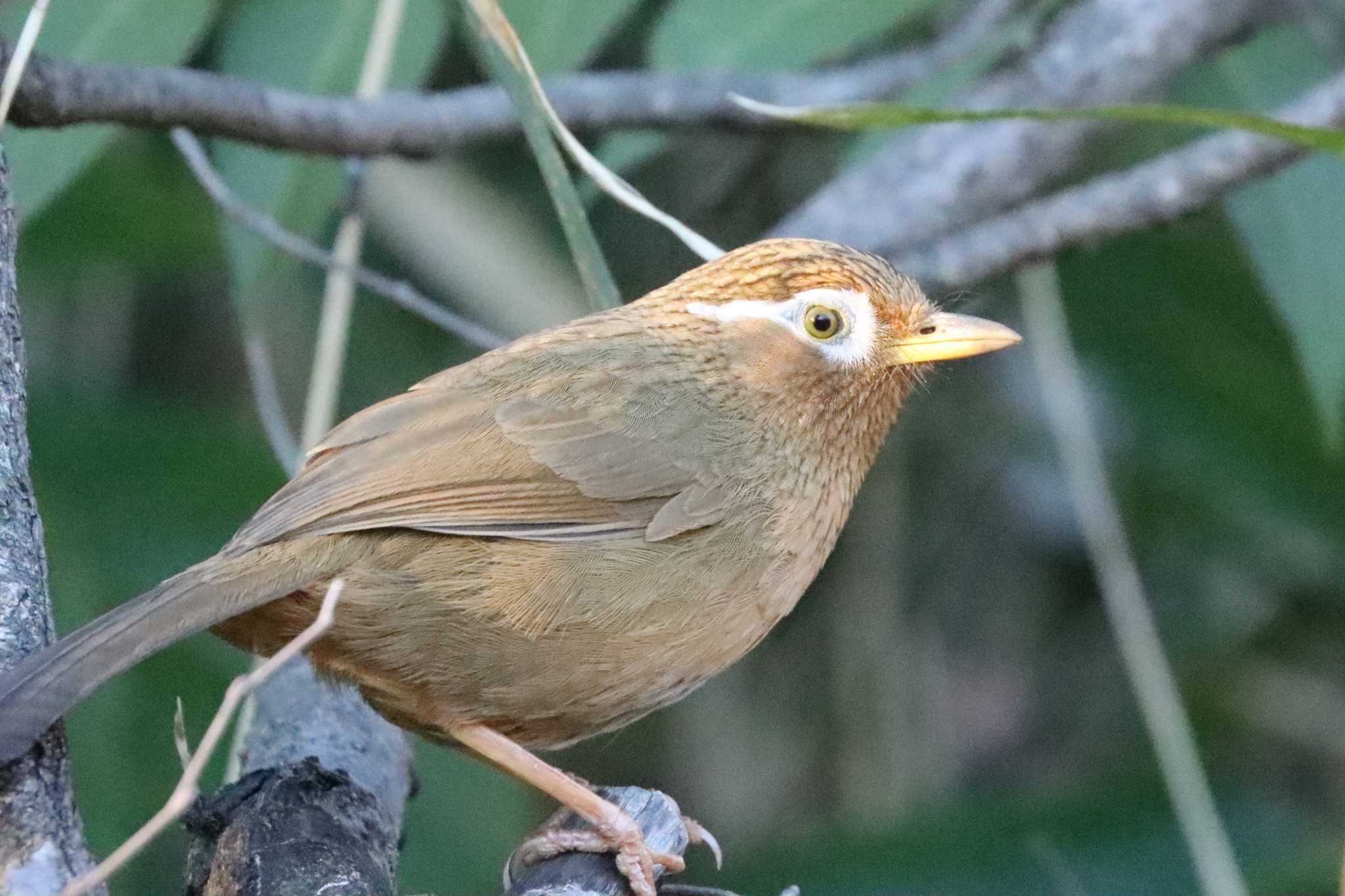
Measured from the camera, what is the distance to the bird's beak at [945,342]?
370 cm

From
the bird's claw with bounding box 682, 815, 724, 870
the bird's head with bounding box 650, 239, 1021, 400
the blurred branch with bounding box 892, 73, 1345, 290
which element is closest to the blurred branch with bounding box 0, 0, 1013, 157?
the blurred branch with bounding box 892, 73, 1345, 290

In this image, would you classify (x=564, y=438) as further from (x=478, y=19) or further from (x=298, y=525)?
(x=478, y=19)

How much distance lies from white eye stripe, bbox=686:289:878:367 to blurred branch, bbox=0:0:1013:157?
100 centimetres

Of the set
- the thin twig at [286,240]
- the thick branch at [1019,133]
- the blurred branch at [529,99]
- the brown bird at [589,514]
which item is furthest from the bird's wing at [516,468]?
the thick branch at [1019,133]

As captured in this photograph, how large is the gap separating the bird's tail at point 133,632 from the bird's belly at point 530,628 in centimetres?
11

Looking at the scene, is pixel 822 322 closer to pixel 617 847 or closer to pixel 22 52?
pixel 617 847

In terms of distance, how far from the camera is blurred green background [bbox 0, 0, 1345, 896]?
4539mm

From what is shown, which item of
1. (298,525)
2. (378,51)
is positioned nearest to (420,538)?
(298,525)

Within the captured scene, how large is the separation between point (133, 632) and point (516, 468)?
2.83 ft

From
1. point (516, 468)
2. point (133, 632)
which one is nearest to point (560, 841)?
point (516, 468)

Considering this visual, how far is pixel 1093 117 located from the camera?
2.58 meters

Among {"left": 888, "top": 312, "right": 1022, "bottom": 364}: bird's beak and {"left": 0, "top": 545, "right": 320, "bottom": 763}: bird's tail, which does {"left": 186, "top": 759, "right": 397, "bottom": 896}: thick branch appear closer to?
{"left": 0, "top": 545, "right": 320, "bottom": 763}: bird's tail

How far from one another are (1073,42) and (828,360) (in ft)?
5.82

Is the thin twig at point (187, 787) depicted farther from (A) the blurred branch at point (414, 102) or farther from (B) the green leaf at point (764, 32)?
(B) the green leaf at point (764, 32)
